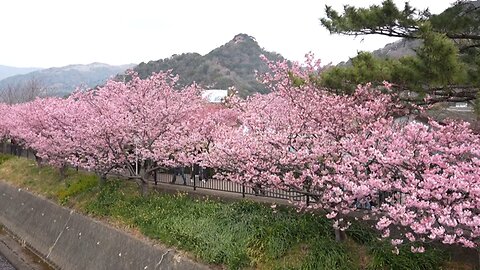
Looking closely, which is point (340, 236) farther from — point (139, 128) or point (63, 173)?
point (63, 173)

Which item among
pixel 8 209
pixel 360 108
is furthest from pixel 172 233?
pixel 8 209

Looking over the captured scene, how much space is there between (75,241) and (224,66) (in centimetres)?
6083

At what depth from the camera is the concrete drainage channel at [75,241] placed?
11.7 metres

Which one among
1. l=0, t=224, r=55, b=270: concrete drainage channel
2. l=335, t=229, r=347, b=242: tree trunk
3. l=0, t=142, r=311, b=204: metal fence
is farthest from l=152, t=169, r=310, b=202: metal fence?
l=0, t=224, r=55, b=270: concrete drainage channel

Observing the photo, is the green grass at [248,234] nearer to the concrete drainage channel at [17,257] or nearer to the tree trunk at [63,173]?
the concrete drainage channel at [17,257]

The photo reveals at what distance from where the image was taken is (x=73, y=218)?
16625mm

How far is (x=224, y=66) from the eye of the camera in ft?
243

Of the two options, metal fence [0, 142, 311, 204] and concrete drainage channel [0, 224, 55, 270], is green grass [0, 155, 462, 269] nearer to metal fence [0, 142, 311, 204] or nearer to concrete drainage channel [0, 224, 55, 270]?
metal fence [0, 142, 311, 204]

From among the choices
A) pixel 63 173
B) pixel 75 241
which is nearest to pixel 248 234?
pixel 75 241

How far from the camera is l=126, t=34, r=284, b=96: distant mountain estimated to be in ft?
200

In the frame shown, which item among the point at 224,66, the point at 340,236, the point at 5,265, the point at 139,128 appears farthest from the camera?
the point at 224,66

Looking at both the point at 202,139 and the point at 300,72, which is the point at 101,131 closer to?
the point at 202,139

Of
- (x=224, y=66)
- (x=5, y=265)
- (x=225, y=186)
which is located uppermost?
(x=224, y=66)

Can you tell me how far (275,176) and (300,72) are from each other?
349 centimetres
